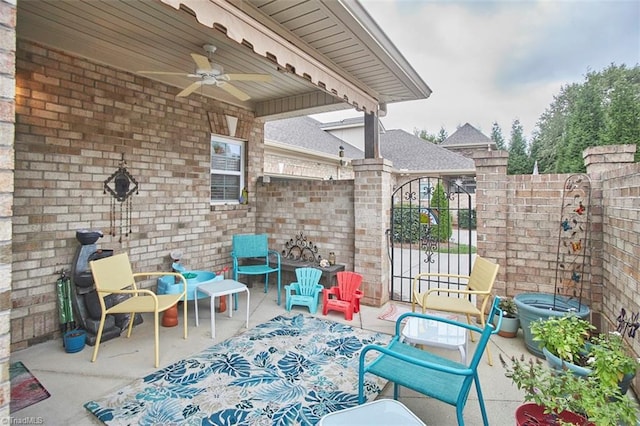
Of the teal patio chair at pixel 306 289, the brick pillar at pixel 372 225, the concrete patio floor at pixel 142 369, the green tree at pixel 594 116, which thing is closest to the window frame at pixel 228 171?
the teal patio chair at pixel 306 289

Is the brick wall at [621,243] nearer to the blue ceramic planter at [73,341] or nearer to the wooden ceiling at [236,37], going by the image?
the wooden ceiling at [236,37]

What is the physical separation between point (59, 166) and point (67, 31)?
4.54ft

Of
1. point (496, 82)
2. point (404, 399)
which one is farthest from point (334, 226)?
point (496, 82)

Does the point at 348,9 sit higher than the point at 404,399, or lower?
higher

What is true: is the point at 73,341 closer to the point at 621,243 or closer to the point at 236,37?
the point at 236,37

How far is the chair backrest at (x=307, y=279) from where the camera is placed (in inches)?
175

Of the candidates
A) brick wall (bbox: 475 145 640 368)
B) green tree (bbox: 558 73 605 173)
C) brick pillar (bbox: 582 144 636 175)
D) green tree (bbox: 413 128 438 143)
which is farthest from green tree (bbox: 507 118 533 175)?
brick wall (bbox: 475 145 640 368)

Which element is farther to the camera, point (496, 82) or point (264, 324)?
point (496, 82)

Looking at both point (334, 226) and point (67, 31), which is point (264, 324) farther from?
point (67, 31)

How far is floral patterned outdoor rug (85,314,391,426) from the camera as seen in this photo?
221cm

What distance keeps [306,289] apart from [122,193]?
8.90 ft

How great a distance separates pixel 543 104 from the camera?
2345 cm

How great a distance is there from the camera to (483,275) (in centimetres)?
325

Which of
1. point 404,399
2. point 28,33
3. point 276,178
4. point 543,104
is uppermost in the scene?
point 543,104
